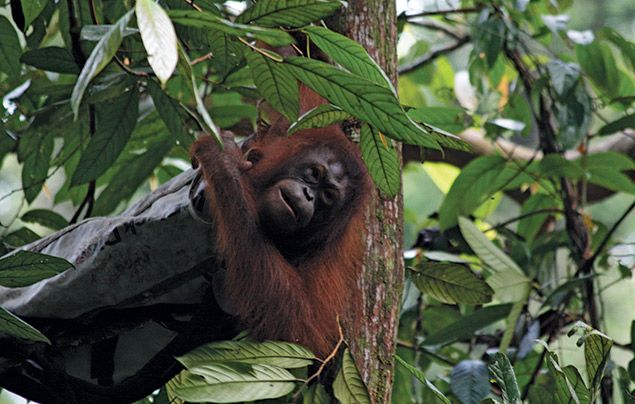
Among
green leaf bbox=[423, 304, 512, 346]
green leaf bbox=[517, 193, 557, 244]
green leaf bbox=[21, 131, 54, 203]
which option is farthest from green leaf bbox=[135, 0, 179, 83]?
green leaf bbox=[517, 193, 557, 244]

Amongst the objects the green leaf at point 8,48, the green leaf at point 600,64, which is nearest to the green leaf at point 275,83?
the green leaf at point 8,48

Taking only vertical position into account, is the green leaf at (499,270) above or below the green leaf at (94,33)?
below

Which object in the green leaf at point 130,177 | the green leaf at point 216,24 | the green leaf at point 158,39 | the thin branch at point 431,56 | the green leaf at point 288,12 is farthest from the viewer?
the thin branch at point 431,56

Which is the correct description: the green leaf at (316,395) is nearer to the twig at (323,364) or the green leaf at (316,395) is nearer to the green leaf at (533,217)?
the twig at (323,364)

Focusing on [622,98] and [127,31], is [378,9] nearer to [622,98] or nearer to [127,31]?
[127,31]

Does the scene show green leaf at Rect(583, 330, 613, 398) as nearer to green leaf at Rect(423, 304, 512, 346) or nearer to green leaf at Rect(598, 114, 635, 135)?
green leaf at Rect(423, 304, 512, 346)

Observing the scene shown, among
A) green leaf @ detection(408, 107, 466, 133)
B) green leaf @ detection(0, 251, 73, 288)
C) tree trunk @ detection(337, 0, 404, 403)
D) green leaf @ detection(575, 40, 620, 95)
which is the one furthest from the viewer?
green leaf @ detection(575, 40, 620, 95)

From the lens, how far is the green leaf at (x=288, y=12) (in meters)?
1.41

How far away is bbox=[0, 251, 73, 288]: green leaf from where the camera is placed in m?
1.63

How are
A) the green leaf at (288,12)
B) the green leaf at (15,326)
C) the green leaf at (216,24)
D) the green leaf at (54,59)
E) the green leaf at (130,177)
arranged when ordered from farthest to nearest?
the green leaf at (130,177)
the green leaf at (54,59)
the green leaf at (15,326)
the green leaf at (288,12)
the green leaf at (216,24)

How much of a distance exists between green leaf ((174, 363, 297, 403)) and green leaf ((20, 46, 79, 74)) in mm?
940

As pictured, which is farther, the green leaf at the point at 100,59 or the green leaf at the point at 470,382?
the green leaf at the point at 470,382

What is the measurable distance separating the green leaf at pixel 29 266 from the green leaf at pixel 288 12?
59 cm

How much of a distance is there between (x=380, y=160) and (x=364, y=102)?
27 centimetres
